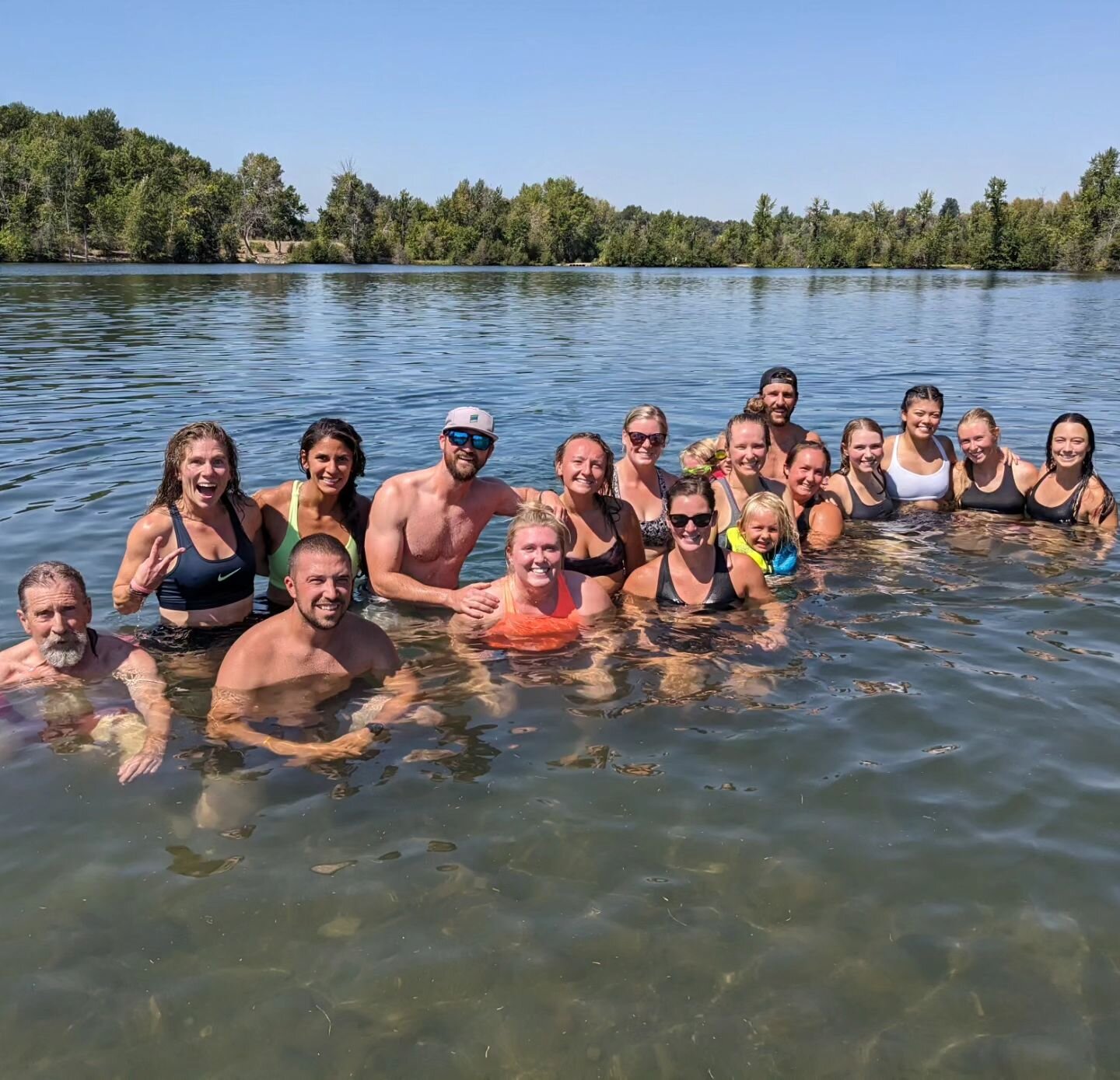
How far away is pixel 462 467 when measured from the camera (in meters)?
6.71

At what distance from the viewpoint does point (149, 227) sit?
285 ft

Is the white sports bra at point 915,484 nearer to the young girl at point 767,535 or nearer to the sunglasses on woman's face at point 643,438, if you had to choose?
the young girl at point 767,535

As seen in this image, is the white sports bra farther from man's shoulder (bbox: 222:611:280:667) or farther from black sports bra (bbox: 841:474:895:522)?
man's shoulder (bbox: 222:611:280:667)

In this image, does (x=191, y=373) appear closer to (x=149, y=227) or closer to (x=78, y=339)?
(x=78, y=339)

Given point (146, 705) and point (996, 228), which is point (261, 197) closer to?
point (996, 228)

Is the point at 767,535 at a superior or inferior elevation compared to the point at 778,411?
inferior

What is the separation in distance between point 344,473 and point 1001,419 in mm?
13193

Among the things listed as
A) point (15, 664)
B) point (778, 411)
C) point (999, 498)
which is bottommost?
point (15, 664)

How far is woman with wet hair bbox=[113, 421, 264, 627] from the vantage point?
605cm

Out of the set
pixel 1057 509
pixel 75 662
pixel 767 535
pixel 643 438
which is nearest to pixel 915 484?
pixel 1057 509

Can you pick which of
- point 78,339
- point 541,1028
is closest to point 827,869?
point 541,1028

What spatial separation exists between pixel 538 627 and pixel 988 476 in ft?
18.5

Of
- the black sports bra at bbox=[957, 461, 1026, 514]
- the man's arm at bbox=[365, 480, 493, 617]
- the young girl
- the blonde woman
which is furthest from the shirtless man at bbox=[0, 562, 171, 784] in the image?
the black sports bra at bbox=[957, 461, 1026, 514]

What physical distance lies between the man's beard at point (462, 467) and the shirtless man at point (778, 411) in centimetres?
348
